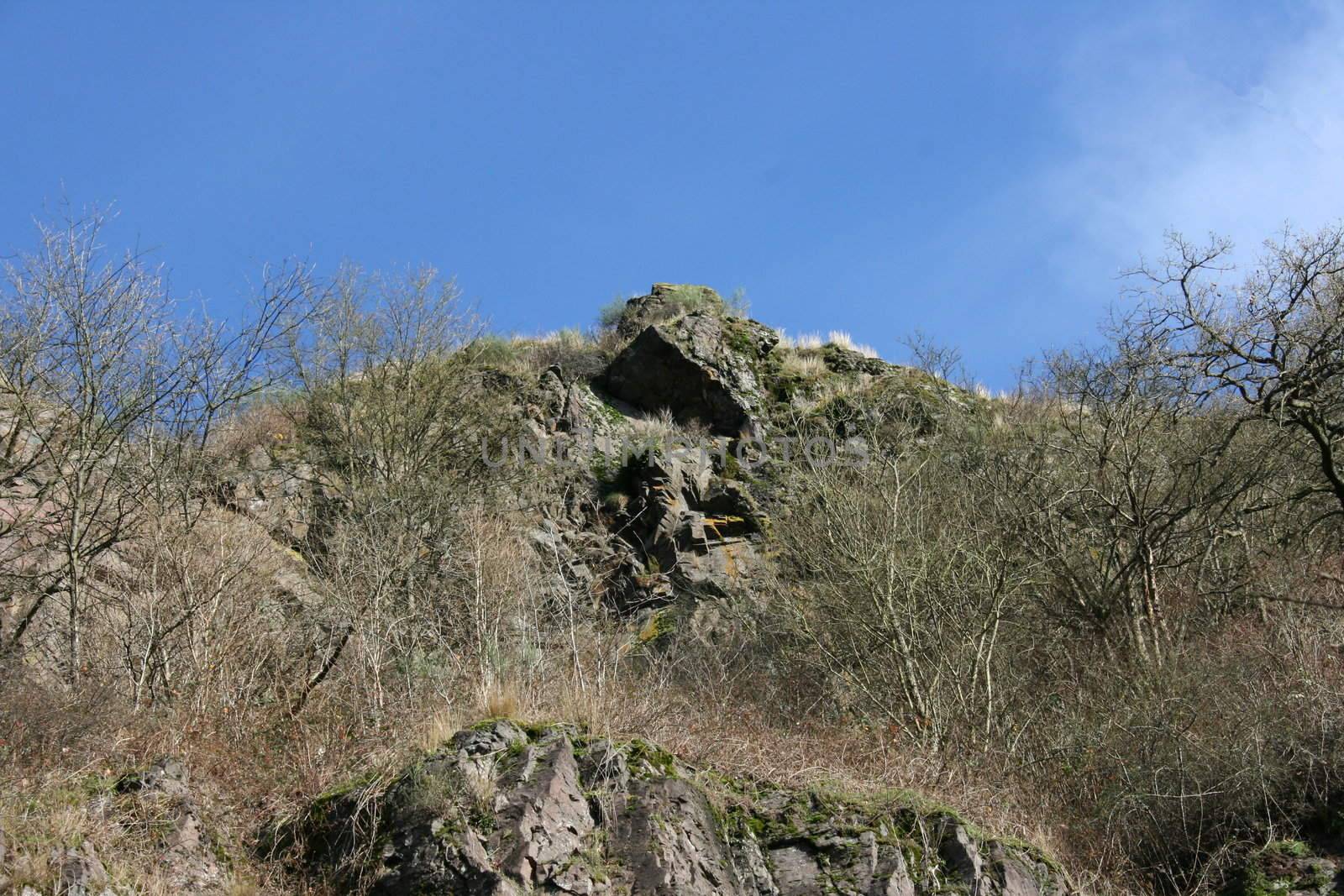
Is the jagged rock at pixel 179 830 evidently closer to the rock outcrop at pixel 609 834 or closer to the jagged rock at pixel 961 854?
the rock outcrop at pixel 609 834

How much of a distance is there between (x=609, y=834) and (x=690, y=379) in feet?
57.5

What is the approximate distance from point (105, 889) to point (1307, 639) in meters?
12.8

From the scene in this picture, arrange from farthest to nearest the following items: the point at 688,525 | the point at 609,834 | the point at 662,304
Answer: the point at 662,304 → the point at 688,525 → the point at 609,834

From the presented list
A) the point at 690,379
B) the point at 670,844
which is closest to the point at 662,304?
the point at 690,379

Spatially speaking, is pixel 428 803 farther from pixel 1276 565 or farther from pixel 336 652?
pixel 1276 565

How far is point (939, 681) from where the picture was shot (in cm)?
1327

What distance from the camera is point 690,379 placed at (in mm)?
24984

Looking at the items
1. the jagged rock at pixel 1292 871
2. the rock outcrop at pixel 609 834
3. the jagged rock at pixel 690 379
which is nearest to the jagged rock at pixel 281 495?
the jagged rock at pixel 690 379

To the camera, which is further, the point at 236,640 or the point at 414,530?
the point at 414,530

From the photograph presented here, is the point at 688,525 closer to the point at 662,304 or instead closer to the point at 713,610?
the point at 713,610

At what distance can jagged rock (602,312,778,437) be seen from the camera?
24438mm

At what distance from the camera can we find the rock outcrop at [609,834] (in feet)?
25.1

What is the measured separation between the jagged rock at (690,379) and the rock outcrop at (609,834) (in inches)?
609

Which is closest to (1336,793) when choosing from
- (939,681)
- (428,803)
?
(939,681)
